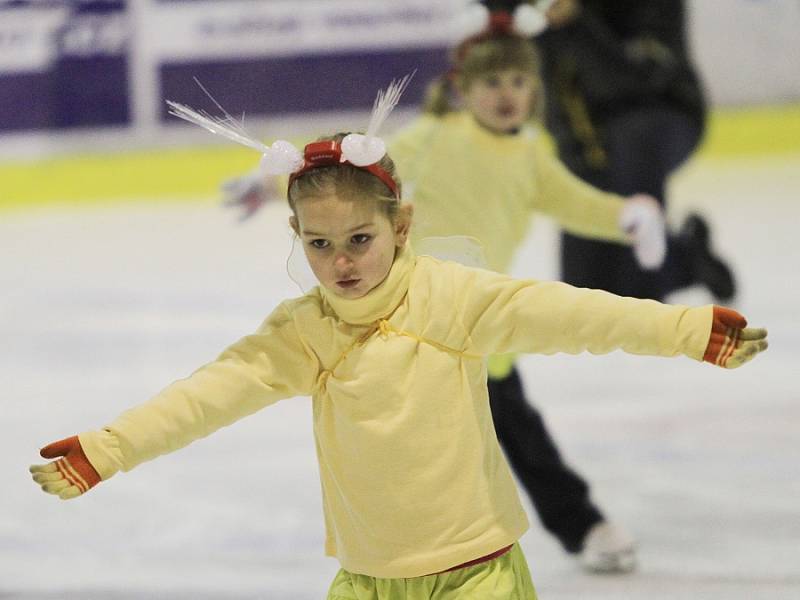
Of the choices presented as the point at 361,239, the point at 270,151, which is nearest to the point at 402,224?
the point at 361,239

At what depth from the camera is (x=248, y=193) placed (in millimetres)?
3203

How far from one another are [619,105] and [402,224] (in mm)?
2741

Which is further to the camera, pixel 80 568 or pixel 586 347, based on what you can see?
pixel 80 568

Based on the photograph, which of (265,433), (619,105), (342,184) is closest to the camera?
(342,184)

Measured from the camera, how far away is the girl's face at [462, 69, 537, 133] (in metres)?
3.15

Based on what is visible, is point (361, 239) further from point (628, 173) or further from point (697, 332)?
point (628, 173)

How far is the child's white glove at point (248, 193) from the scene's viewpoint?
3199 millimetres

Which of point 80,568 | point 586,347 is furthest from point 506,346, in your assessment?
point 80,568

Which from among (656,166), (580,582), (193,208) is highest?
(193,208)

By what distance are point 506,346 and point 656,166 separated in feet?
8.91

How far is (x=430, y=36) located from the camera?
765 cm

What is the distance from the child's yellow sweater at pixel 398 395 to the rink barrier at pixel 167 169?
18.0ft

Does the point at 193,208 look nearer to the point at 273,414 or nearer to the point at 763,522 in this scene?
the point at 273,414

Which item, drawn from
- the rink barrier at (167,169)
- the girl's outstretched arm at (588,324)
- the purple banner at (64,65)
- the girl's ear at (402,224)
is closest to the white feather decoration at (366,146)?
the girl's ear at (402,224)
